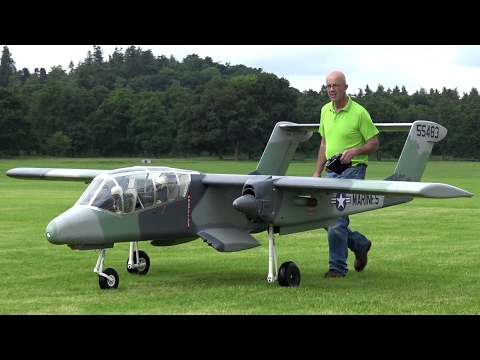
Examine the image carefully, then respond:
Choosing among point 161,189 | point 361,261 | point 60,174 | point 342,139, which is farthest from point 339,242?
point 60,174

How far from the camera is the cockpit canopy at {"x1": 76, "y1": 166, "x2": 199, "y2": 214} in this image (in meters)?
12.3

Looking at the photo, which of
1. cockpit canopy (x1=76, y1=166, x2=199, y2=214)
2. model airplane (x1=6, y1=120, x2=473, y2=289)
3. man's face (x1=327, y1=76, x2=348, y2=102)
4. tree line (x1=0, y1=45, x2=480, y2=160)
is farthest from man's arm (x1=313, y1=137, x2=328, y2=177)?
tree line (x1=0, y1=45, x2=480, y2=160)

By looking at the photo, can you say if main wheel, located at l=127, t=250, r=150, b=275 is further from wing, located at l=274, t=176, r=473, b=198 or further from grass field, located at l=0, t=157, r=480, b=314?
wing, located at l=274, t=176, r=473, b=198

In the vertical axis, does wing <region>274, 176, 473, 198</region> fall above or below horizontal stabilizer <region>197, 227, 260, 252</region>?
above

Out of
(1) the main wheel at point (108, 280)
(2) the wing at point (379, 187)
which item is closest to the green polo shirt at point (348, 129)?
(2) the wing at point (379, 187)

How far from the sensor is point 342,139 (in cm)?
1363

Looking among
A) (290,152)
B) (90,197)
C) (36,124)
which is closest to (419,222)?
(290,152)

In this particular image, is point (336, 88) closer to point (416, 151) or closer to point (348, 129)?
point (348, 129)

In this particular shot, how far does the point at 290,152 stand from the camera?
15547 mm

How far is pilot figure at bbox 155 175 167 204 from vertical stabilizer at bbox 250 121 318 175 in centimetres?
268

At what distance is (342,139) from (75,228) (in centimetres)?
460

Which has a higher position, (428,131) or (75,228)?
(428,131)
